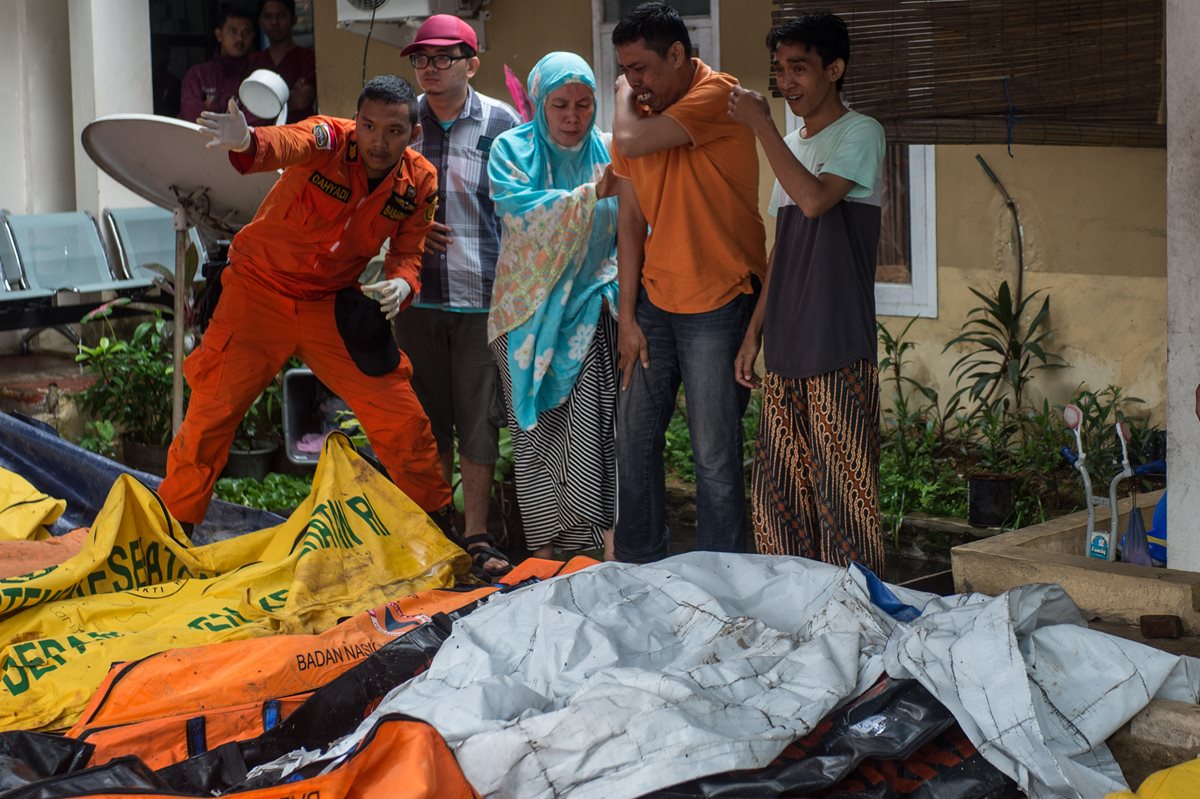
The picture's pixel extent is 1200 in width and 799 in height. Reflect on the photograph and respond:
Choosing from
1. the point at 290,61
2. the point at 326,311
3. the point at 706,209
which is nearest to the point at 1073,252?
A: the point at 706,209

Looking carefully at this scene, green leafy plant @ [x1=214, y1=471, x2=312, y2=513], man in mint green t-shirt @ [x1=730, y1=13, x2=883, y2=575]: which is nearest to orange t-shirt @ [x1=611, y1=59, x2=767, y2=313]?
man in mint green t-shirt @ [x1=730, y1=13, x2=883, y2=575]

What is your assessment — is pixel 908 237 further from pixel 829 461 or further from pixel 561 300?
pixel 829 461

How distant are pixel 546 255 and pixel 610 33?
3107 mm

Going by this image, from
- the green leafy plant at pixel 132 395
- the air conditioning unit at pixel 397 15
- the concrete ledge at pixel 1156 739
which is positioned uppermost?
the air conditioning unit at pixel 397 15

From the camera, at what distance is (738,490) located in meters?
4.24

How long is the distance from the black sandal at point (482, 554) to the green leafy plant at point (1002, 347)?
98.2 inches

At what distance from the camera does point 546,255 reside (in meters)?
4.61

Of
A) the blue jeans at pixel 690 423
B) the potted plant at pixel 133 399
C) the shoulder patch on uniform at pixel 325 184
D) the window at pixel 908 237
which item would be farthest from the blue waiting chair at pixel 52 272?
the blue jeans at pixel 690 423

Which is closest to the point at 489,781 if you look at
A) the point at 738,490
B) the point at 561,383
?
the point at 738,490

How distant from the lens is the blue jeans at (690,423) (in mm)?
4191

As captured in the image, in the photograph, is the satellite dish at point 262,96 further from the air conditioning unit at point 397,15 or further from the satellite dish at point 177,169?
the air conditioning unit at point 397,15

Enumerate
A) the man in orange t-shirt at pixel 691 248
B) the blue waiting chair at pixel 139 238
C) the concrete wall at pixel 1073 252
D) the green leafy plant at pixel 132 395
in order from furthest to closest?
the blue waiting chair at pixel 139 238
the green leafy plant at pixel 132 395
the concrete wall at pixel 1073 252
the man in orange t-shirt at pixel 691 248

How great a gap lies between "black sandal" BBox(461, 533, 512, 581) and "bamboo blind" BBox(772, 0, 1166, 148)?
2.02 meters

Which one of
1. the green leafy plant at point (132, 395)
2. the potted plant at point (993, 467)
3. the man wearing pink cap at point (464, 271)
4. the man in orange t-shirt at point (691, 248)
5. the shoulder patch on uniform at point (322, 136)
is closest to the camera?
the man in orange t-shirt at point (691, 248)
